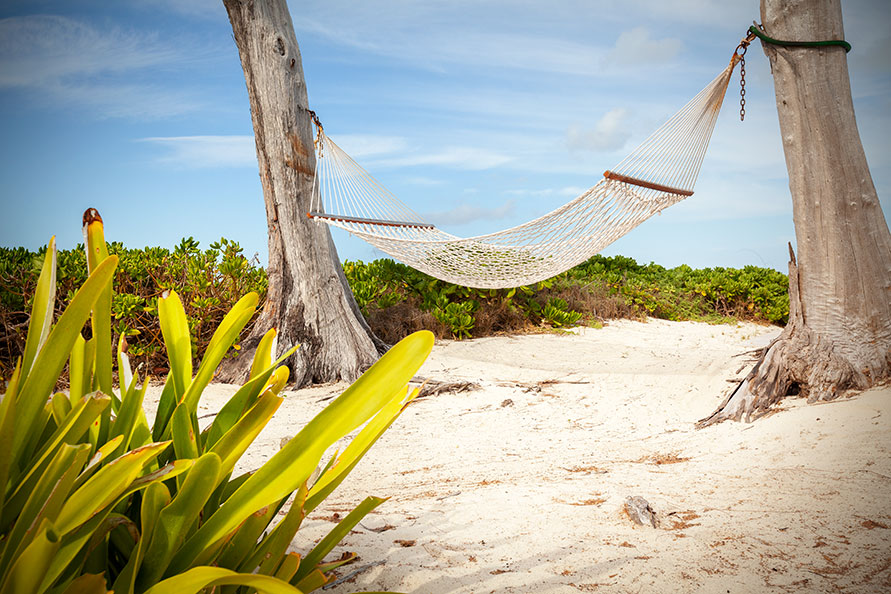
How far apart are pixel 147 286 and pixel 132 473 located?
4.01 meters

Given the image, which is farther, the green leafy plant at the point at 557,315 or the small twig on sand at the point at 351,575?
the green leafy plant at the point at 557,315

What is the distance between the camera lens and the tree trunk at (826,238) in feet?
8.23

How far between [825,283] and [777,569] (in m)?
1.76

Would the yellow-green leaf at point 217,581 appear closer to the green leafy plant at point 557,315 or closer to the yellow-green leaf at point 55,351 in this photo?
the yellow-green leaf at point 55,351

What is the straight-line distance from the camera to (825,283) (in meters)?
2.56

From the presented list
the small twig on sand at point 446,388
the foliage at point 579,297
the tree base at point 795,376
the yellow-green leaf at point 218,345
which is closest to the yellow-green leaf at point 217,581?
the yellow-green leaf at point 218,345

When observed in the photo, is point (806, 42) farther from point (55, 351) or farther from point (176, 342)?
point (55, 351)

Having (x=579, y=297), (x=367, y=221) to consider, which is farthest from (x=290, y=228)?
(x=579, y=297)

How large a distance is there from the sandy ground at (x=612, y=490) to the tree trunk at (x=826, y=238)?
147 mm

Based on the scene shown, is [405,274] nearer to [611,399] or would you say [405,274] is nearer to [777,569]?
[611,399]

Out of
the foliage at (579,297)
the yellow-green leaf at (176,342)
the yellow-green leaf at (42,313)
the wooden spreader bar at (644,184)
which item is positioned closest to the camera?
the yellow-green leaf at (42,313)

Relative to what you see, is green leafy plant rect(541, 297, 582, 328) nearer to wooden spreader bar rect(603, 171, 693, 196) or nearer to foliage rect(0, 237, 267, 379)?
wooden spreader bar rect(603, 171, 693, 196)

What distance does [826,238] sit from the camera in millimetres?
2549

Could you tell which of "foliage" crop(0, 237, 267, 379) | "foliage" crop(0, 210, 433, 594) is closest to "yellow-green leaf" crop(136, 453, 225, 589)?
"foliage" crop(0, 210, 433, 594)
